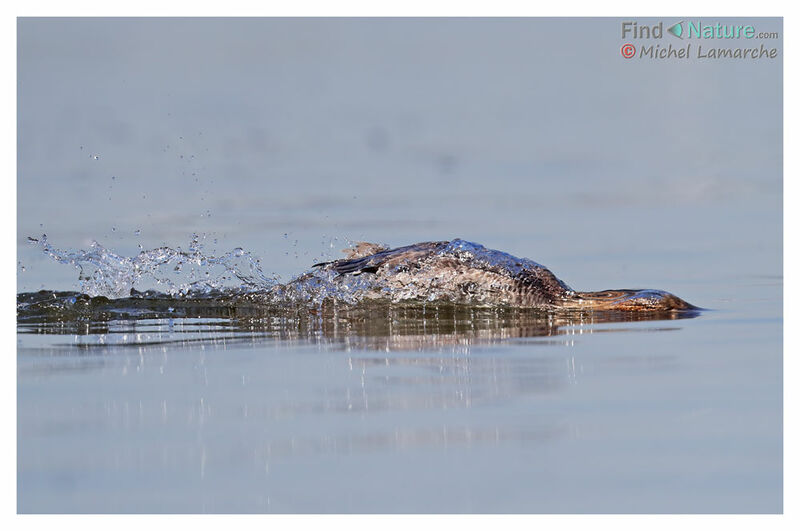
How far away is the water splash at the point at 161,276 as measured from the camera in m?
9.53

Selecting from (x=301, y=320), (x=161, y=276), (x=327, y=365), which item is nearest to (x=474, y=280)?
(x=301, y=320)

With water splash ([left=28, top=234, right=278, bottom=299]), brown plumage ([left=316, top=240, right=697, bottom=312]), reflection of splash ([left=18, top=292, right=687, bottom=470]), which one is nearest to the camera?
reflection of splash ([left=18, top=292, right=687, bottom=470])

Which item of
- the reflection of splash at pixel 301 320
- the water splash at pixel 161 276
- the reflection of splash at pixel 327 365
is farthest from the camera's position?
the water splash at pixel 161 276

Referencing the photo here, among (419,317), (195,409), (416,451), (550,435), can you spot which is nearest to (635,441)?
(550,435)

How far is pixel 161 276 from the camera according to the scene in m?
10.4

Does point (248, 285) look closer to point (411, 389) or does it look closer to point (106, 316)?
point (106, 316)

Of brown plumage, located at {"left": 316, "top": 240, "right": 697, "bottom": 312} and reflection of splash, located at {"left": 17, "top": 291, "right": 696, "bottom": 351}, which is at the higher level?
brown plumage, located at {"left": 316, "top": 240, "right": 697, "bottom": 312}

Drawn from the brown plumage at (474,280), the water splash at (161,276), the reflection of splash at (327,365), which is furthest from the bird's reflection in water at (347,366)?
the water splash at (161,276)

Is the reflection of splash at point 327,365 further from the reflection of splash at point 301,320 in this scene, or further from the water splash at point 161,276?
the water splash at point 161,276

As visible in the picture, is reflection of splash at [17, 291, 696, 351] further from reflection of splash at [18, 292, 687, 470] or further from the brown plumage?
the brown plumage

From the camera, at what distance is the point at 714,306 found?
8.95 meters

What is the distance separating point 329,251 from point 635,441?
6881 millimetres

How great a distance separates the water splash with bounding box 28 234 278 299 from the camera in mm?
9531

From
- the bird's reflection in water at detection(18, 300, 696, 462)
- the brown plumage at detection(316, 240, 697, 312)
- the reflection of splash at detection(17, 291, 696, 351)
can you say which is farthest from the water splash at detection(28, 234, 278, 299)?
the brown plumage at detection(316, 240, 697, 312)
